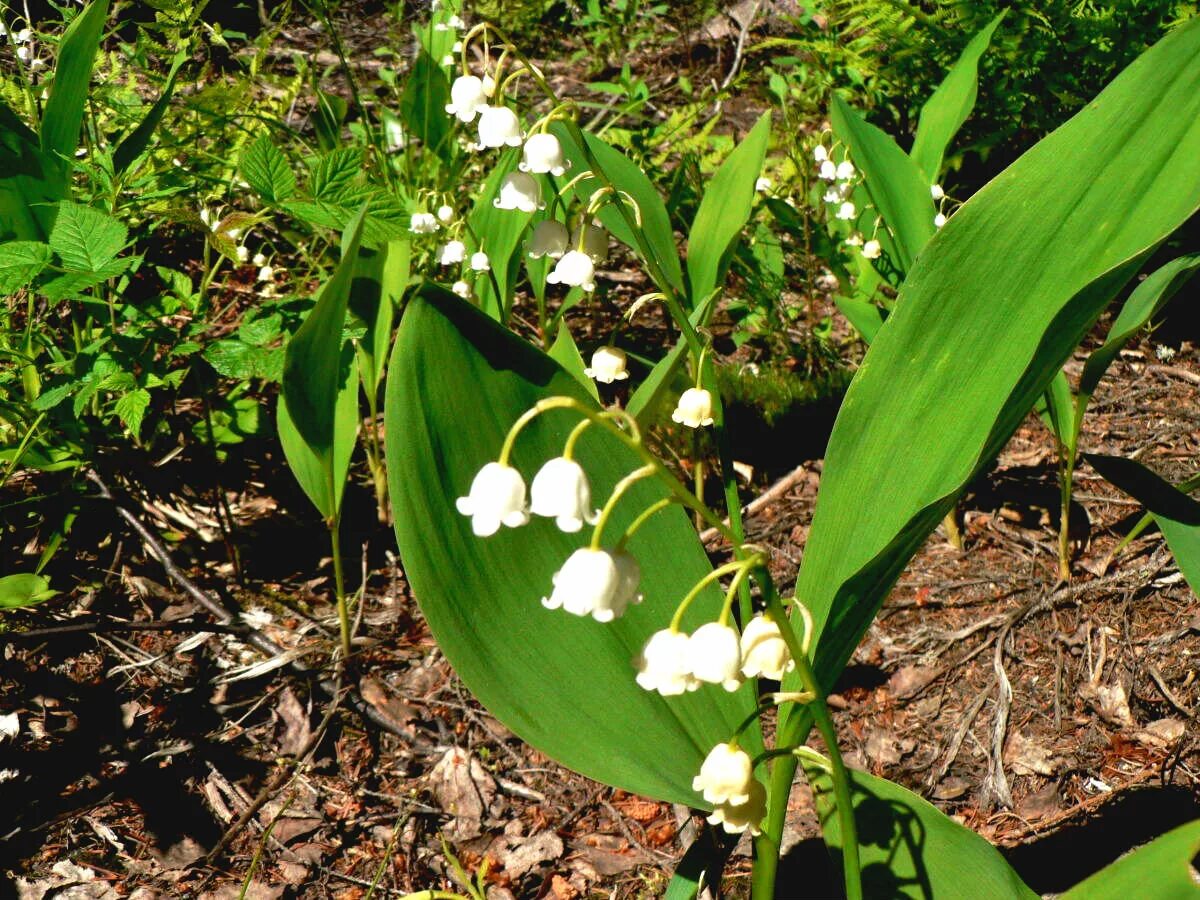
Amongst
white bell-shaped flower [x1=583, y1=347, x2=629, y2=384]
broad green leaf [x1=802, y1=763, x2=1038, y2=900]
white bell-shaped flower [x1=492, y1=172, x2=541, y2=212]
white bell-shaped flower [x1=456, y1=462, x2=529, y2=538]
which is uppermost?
white bell-shaped flower [x1=492, y1=172, x2=541, y2=212]

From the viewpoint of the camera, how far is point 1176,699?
200cm

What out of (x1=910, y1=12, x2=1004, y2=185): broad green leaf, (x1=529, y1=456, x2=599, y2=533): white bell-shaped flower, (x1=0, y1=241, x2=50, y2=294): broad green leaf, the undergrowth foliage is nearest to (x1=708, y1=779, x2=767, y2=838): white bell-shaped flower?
the undergrowth foliage

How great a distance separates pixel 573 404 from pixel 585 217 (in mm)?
847

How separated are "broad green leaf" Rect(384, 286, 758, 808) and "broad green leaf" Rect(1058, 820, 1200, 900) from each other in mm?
486

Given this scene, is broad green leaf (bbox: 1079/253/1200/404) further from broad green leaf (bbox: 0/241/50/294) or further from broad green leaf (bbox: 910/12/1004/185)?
broad green leaf (bbox: 0/241/50/294)

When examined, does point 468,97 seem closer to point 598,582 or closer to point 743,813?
point 598,582

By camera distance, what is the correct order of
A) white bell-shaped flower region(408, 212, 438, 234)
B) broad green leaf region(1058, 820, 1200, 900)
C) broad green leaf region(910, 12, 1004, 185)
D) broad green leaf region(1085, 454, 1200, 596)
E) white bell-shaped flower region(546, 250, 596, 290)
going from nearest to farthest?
broad green leaf region(1058, 820, 1200, 900), broad green leaf region(1085, 454, 1200, 596), white bell-shaped flower region(546, 250, 596, 290), broad green leaf region(910, 12, 1004, 185), white bell-shaped flower region(408, 212, 438, 234)

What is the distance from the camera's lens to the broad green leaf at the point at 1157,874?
901 millimetres

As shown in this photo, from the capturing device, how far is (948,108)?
271cm

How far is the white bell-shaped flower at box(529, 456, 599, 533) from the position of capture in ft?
3.27

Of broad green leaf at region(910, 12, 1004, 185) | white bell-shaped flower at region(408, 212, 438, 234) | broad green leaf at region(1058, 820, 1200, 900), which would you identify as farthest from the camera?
white bell-shaped flower at region(408, 212, 438, 234)

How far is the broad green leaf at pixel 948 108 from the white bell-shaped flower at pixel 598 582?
2161 mm

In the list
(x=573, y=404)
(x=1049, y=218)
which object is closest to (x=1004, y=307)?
(x=1049, y=218)

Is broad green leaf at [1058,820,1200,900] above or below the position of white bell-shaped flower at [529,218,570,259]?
below
